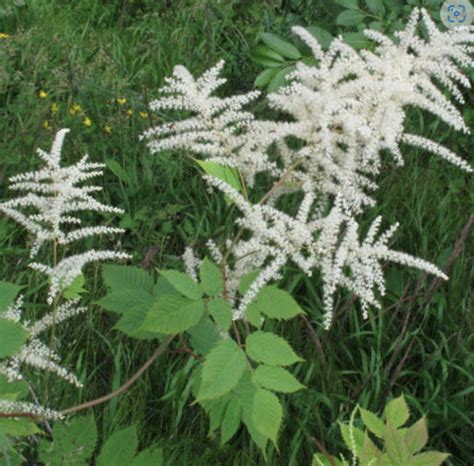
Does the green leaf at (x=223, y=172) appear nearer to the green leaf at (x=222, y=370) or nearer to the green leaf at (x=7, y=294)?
the green leaf at (x=222, y=370)

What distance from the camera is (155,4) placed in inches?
238

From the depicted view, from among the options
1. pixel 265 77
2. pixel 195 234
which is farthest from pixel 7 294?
pixel 195 234

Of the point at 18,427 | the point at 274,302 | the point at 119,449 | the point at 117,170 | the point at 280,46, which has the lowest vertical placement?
the point at 117,170

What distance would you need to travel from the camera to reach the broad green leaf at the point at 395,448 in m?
1.49

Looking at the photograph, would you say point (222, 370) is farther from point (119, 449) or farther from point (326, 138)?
point (326, 138)

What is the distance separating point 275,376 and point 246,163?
2.20ft

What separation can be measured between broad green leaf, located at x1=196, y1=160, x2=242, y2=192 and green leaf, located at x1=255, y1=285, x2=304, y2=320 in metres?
0.32

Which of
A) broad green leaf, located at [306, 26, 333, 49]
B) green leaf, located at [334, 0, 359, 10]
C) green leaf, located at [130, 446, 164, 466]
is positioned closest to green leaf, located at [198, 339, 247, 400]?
green leaf, located at [130, 446, 164, 466]

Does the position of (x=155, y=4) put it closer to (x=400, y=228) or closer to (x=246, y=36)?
(x=246, y=36)

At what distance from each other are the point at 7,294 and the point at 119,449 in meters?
0.53

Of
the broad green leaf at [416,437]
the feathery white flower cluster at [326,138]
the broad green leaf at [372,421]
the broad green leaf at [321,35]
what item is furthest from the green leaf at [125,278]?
the broad green leaf at [321,35]

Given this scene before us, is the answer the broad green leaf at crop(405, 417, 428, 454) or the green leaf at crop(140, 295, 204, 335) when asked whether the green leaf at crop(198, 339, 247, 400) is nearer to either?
the green leaf at crop(140, 295, 204, 335)

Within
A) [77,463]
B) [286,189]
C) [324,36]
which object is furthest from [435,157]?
[77,463]

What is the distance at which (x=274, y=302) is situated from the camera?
204cm
